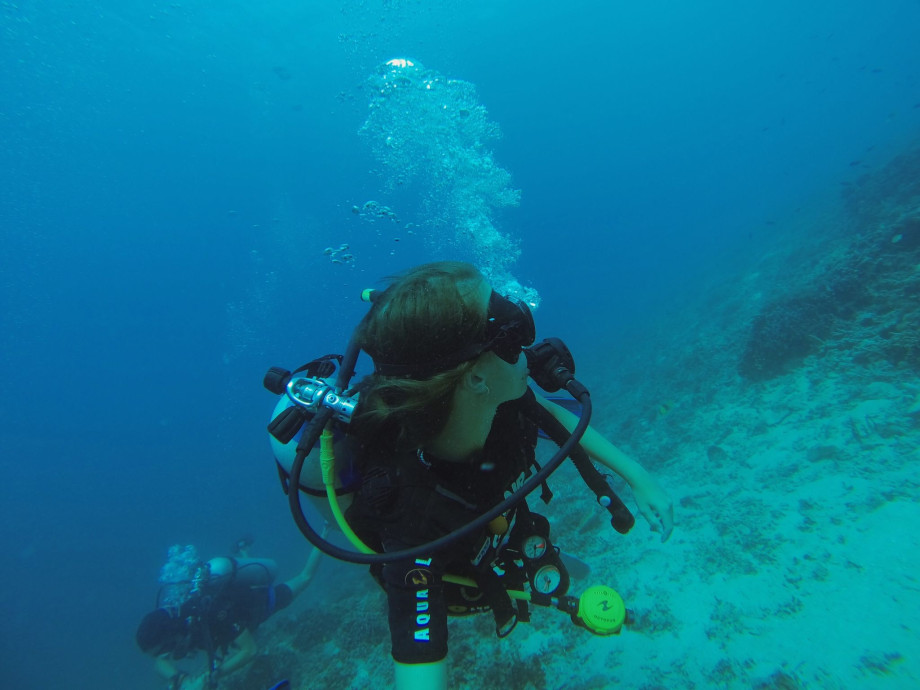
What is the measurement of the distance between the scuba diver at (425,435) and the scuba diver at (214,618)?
6225 millimetres

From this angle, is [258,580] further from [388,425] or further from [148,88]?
[148,88]

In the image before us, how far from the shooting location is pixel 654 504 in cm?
240

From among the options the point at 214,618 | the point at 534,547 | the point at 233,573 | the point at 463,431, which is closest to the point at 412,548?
the point at 463,431

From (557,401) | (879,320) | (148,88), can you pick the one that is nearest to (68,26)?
(148,88)

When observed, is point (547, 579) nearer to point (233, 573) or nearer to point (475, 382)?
point (475, 382)

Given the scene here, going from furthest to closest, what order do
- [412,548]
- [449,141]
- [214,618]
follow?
[449,141]
[214,618]
[412,548]

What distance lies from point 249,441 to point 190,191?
42166mm

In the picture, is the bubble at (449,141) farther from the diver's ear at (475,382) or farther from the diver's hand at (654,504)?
the diver's ear at (475,382)

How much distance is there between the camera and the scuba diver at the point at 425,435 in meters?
1.46

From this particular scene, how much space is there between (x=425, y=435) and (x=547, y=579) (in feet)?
5.69

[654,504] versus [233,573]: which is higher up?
[233,573]

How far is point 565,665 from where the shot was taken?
4230 mm

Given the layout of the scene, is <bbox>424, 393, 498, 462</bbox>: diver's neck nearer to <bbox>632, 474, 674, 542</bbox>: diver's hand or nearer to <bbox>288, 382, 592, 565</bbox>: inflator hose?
<bbox>288, 382, 592, 565</bbox>: inflator hose

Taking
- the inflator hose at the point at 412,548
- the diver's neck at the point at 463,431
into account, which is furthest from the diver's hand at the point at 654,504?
the diver's neck at the point at 463,431
